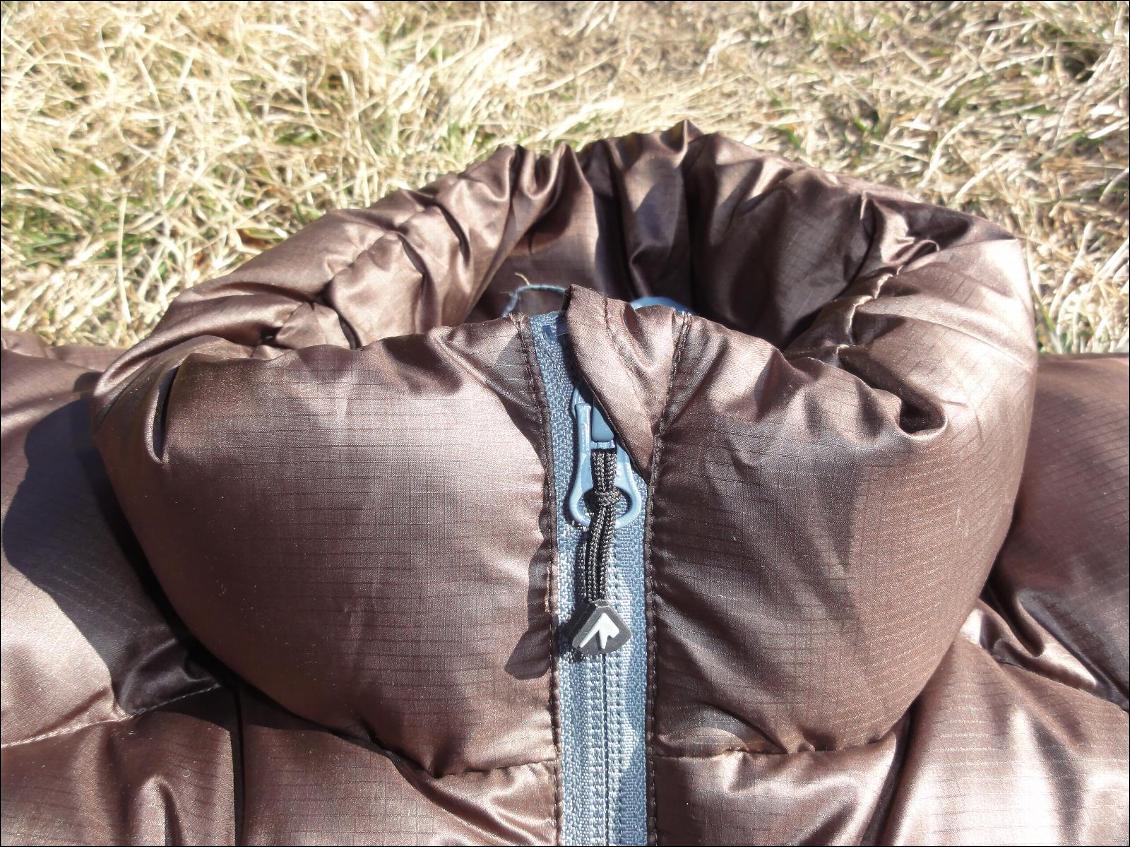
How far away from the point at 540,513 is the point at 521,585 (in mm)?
74

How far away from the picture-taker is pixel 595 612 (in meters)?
0.92

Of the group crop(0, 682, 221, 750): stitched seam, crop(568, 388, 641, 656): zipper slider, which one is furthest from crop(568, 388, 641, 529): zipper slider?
→ crop(0, 682, 221, 750): stitched seam

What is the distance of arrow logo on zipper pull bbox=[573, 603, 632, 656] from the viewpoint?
3.01 feet

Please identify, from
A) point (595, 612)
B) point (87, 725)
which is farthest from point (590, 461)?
point (87, 725)

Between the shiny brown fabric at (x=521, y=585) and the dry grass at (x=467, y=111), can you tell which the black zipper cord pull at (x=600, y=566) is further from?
the dry grass at (x=467, y=111)

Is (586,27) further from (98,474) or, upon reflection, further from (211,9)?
(98,474)

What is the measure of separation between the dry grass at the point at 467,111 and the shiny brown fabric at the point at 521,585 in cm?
84

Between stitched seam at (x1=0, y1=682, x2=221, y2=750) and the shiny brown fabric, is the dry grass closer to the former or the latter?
the shiny brown fabric

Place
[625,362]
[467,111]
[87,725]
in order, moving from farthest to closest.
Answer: [467,111], [87,725], [625,362]

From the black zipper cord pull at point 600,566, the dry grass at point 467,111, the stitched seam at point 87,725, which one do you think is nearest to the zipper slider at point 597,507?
the black zipper cord pull at point 600,566

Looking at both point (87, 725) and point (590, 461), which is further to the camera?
point (87, 725)

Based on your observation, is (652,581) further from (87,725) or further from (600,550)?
(87,725)

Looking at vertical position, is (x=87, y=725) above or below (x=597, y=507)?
below

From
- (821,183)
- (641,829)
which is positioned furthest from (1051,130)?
(641,829)
